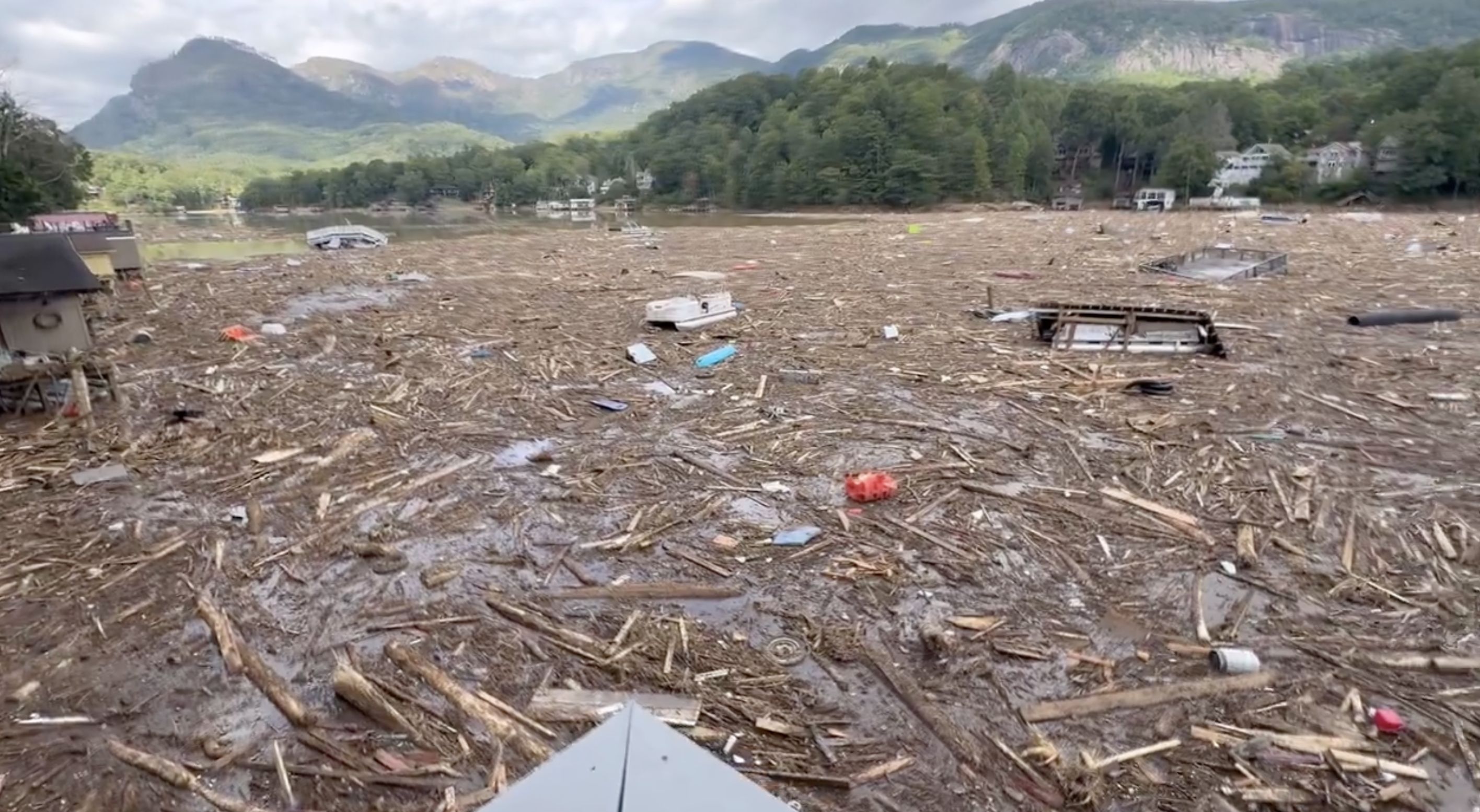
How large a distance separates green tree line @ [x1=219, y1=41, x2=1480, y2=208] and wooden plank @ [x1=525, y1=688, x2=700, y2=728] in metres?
79.4

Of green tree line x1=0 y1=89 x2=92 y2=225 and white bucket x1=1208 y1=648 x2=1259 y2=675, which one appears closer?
white bucket x1=1208 y1=648 x2=1259 y2=675

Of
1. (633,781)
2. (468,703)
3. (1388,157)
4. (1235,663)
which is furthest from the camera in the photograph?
(1388,157)

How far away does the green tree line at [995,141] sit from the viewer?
6825 centimetres

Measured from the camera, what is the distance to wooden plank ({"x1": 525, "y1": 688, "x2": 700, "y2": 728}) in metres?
4.10

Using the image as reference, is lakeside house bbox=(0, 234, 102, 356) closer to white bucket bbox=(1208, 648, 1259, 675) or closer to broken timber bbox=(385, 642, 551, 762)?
broken timber bbox=(385, 642, 551, 762)


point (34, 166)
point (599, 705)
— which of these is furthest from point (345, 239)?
point (599, 705)

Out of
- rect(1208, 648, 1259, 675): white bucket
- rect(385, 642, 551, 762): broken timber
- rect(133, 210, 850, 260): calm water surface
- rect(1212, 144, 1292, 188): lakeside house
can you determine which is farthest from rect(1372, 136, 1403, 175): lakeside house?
Answer: rect(385, 642, 551, 762): broken timber

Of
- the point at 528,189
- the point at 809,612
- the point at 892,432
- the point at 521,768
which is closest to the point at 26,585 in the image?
the point at 521,768

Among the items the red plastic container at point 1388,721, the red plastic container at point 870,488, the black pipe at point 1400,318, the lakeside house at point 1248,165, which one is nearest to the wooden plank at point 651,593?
the red plastic container at point 870,488

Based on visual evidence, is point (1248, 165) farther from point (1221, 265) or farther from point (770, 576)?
point (770, 576)

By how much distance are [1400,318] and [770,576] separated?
14638 millimetres

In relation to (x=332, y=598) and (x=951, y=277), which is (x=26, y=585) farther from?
→ (x=951, y=277)

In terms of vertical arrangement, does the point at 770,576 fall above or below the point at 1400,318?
below

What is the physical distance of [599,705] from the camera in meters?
4.20
